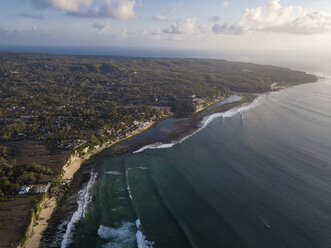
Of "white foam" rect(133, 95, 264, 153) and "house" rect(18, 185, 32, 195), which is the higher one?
"white foam" rect(133, 95, 264, 153)

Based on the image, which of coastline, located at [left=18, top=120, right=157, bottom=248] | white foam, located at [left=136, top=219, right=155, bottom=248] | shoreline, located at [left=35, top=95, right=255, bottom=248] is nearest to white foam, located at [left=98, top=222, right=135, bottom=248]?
white foam, located at [left=136, top=219, right=155, bottom=248]

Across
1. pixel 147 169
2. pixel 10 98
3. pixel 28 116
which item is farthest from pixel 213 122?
pixel 10 98

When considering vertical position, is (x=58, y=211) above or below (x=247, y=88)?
below

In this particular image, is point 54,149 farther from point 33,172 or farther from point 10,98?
point 10,98

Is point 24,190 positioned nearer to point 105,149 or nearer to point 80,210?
point 80,210

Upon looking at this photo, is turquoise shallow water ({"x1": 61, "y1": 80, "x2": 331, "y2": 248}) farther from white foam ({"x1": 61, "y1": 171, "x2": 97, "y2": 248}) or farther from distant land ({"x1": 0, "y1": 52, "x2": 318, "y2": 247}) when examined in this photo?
distant land ({"x1": 0, "y1": 52, "x2": 318, "y2": 247})

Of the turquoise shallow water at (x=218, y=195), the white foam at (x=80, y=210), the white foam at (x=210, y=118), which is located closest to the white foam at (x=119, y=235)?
the turquoise shallow water at (x=218, y=195)

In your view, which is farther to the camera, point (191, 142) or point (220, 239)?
point (191, 142)

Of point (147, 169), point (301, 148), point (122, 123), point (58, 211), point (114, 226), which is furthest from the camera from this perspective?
point (122, 123)
